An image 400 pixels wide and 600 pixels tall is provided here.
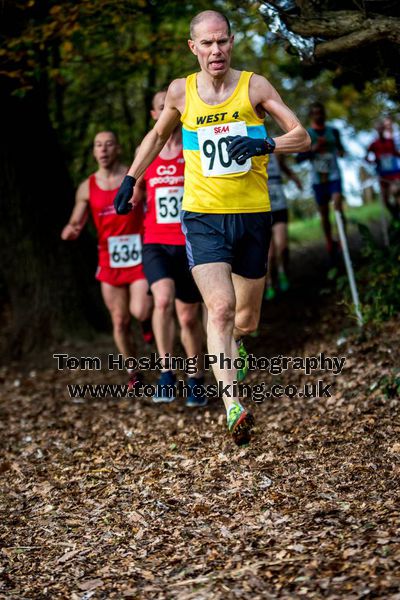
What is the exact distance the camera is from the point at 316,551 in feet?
12.3

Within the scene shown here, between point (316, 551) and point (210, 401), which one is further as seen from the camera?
point (210, 401)

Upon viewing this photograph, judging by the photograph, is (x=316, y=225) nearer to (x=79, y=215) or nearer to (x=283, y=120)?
(x=79, y=215)

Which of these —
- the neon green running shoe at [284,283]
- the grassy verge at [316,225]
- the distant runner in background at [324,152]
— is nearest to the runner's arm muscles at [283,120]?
the distant runner in background at [324,152]

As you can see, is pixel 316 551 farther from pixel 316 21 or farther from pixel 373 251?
pixel 373 251

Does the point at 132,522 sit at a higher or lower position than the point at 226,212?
lower

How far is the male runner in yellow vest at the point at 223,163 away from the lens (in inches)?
197

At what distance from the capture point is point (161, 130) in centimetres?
554

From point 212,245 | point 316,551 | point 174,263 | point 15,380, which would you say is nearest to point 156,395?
point 174,263

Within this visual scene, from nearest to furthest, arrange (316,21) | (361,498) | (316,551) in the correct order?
1. (316,551)
2. (361,498)
3. (316,21)

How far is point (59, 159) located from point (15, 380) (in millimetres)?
2458

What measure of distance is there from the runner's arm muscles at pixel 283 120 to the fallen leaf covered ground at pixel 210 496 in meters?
1.76

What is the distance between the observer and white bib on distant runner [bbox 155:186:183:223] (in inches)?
263

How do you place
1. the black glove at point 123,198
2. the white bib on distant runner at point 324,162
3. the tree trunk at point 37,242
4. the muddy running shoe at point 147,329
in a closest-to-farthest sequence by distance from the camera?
the black glove at point 123,198 → the muddy running shoe at point 147,329 → the tree trunk at point 37,242 → the white bib on distant runner at point 324,162

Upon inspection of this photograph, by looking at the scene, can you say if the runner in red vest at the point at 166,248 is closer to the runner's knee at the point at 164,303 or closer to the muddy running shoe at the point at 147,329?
the runner's knee at the point at 164,303
